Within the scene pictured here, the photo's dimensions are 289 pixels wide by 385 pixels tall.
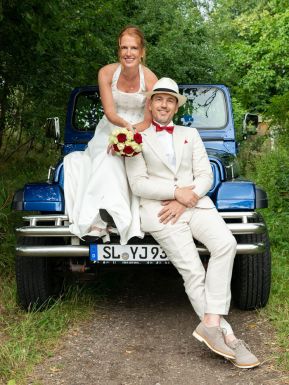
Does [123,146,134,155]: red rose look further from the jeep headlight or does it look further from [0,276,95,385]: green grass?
[0,276,95,385]: green grass

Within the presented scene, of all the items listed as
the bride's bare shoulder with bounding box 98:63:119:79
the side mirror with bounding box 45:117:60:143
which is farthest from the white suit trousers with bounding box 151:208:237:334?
the side mirror with bounding box 45:117:60:143

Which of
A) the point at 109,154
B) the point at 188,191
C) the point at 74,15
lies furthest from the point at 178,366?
the point at 74,15

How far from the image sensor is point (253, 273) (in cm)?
406

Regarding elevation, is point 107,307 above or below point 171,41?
below

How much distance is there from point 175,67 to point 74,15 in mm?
4414

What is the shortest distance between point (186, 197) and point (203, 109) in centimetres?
198

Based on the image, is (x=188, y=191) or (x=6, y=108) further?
(x=6, y=108)

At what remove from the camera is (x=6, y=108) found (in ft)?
34.0

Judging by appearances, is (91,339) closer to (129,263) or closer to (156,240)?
(129,263)

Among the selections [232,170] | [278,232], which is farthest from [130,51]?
[278,232]

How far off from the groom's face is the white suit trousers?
0.67 meters

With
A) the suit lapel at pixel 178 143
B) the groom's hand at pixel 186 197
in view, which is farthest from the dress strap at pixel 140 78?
the groom's hand at pixel 186 197

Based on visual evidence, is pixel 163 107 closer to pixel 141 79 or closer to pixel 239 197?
pixel 141 79

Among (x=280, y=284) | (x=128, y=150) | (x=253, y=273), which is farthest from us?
(x=280, y=284)
